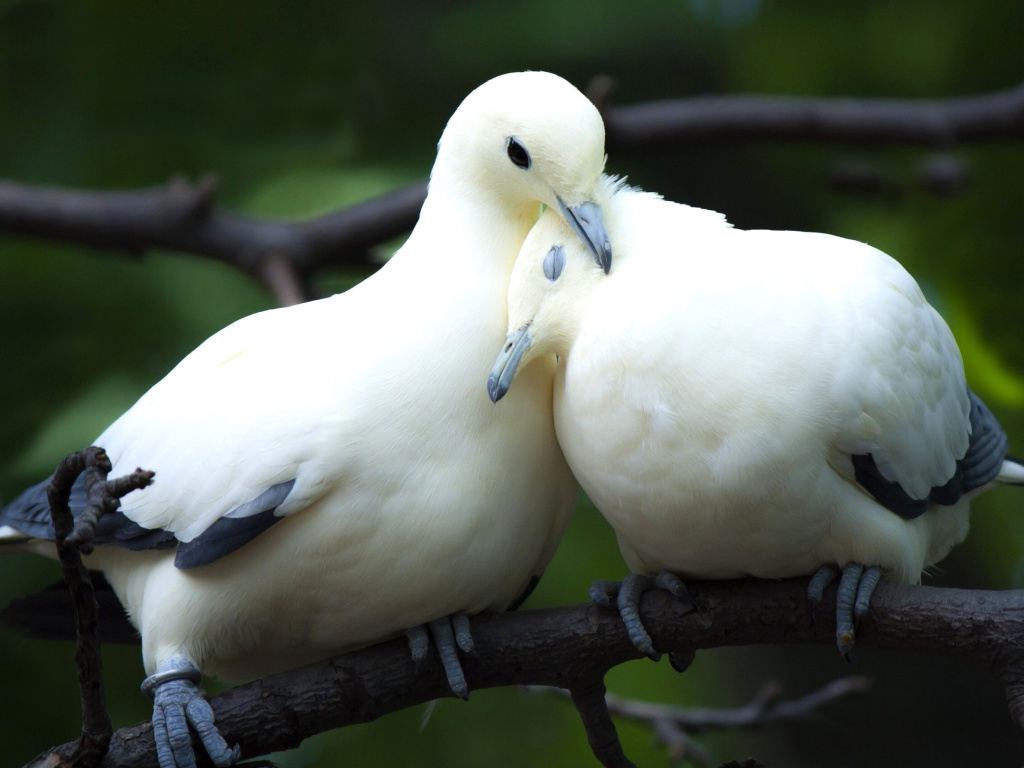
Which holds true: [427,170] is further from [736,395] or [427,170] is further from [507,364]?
[736,395]

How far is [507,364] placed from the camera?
1.01 m

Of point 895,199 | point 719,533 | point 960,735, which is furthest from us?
point 895,199

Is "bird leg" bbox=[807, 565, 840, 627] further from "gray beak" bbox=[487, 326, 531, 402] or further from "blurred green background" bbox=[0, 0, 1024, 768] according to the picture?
"blurred green background" bbox=[0, 0, 1024, 768]

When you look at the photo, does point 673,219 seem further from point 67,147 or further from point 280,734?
point 67,147

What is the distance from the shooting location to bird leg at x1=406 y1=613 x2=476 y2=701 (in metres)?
1.06

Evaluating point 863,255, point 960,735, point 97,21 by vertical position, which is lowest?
point 960,735

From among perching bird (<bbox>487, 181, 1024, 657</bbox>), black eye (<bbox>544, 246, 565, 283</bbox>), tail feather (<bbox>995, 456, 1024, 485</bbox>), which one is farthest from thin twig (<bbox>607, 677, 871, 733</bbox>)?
black eye (<bbox>544, 246, 565, 283</bbox>)

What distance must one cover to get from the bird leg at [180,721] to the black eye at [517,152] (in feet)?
1.97

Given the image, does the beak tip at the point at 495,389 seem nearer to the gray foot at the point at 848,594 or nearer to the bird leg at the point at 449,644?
the bird leg at the point at 449,644

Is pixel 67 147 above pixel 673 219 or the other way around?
above

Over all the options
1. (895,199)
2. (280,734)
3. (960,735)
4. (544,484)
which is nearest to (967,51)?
(895,199)

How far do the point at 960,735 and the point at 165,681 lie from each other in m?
1.93

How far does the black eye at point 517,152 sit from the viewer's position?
1.05 m

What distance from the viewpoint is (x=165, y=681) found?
3.51 ft
